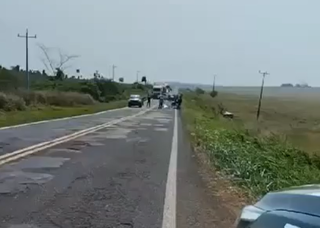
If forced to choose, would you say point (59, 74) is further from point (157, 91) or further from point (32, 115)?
point (32, 115)

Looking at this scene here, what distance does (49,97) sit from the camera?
A: 5969cm

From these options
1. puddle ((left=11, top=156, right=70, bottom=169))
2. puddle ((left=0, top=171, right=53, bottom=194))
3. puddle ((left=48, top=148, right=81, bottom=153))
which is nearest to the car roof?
puddle ((left=0, top=171, right=53, bottom=194))

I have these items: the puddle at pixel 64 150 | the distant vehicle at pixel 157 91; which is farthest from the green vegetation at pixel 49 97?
the puddle at pixel 64 150

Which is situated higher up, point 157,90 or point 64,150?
point 64,150

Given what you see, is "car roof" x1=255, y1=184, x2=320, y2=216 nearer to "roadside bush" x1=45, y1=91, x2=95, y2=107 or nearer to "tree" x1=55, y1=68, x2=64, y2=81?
"roadside bush" x1=45, y1=91, x2=95, y2=107

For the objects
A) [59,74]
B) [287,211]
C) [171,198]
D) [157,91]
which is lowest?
[157,91]

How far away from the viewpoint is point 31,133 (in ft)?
70.1

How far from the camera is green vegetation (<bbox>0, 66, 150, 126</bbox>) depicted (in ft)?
129

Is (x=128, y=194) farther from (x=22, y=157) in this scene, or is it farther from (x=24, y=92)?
(x=24, y=92)

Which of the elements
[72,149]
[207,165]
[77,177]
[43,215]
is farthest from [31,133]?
[43,215]

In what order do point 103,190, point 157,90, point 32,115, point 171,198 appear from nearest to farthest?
point 171,198, point 103,190, point 32,115, point 157,90

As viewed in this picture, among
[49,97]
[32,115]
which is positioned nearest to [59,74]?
[49,97]

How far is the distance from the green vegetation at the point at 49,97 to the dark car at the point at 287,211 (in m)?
24.5

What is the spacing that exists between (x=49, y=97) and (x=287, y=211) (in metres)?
58.0
